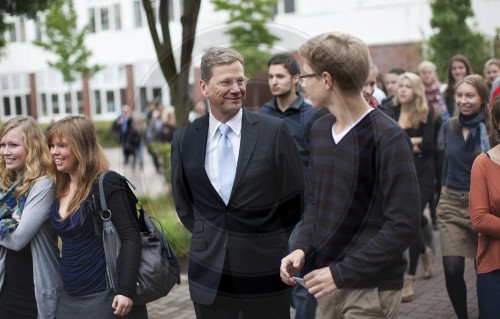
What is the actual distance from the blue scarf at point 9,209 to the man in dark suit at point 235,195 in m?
1.03

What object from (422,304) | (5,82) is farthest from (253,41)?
(5,82)

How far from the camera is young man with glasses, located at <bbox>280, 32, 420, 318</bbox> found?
2.31 metres

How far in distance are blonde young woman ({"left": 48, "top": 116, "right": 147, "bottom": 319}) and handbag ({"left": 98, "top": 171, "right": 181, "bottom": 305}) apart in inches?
1.3

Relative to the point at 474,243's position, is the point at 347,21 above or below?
above

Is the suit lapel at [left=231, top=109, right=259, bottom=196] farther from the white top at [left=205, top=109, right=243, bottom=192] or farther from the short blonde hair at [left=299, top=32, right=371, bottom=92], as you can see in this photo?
the short blonde hair at [left=299, top=32, right=371, bottom=92]

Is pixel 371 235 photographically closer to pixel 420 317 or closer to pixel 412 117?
pixel 420 317

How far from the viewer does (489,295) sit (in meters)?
3.49

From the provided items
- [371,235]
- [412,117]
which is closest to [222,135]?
[371,235]

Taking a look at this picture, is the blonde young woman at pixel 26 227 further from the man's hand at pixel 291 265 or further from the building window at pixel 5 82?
the building window at pixel 5 82

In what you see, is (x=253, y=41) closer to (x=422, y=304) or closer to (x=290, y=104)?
(x=290, y=104)

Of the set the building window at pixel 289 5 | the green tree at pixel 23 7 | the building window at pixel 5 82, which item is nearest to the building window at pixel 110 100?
the building window at pixel 5 82

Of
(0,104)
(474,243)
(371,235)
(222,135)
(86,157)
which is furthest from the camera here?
(0,104)

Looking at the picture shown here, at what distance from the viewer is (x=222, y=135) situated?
2.98m

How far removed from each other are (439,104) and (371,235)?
17.3 feet
